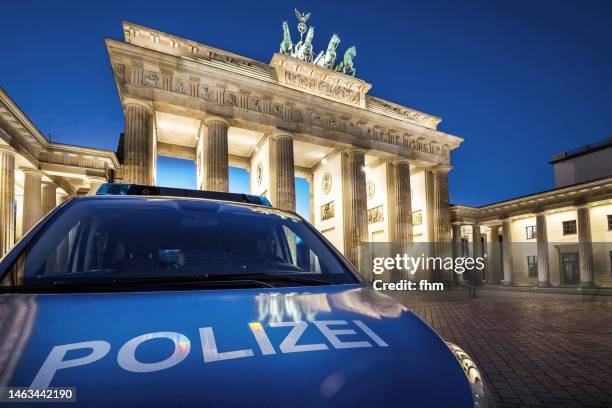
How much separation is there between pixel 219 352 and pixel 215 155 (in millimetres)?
21620

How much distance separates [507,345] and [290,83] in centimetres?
2317

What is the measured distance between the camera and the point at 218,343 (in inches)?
45.8

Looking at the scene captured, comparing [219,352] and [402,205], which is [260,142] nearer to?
[402,205]

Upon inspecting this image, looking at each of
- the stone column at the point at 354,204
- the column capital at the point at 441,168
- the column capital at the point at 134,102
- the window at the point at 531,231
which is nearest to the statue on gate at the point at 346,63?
the stone column at the point at 354,204

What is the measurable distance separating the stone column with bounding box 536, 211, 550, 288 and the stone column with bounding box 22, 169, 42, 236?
38.3 meters

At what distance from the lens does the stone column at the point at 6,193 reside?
15555 millimetres

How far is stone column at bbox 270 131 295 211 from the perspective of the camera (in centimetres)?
2333

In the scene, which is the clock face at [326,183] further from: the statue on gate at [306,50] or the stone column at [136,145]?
the stone column at [136,145]

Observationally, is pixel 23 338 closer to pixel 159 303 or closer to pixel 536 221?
pixel 159 303

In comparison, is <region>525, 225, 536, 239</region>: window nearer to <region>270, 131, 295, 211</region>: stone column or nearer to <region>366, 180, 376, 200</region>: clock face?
<region>366, 180, 376, 200</region>: clock face

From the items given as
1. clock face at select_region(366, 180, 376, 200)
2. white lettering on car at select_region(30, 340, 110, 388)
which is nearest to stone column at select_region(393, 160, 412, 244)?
A: clock face at select_region(366, 180, 376, 200)

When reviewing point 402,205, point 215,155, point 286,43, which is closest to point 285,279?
point 215,155

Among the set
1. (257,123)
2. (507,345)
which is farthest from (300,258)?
(257,123)

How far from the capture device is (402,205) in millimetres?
28953
